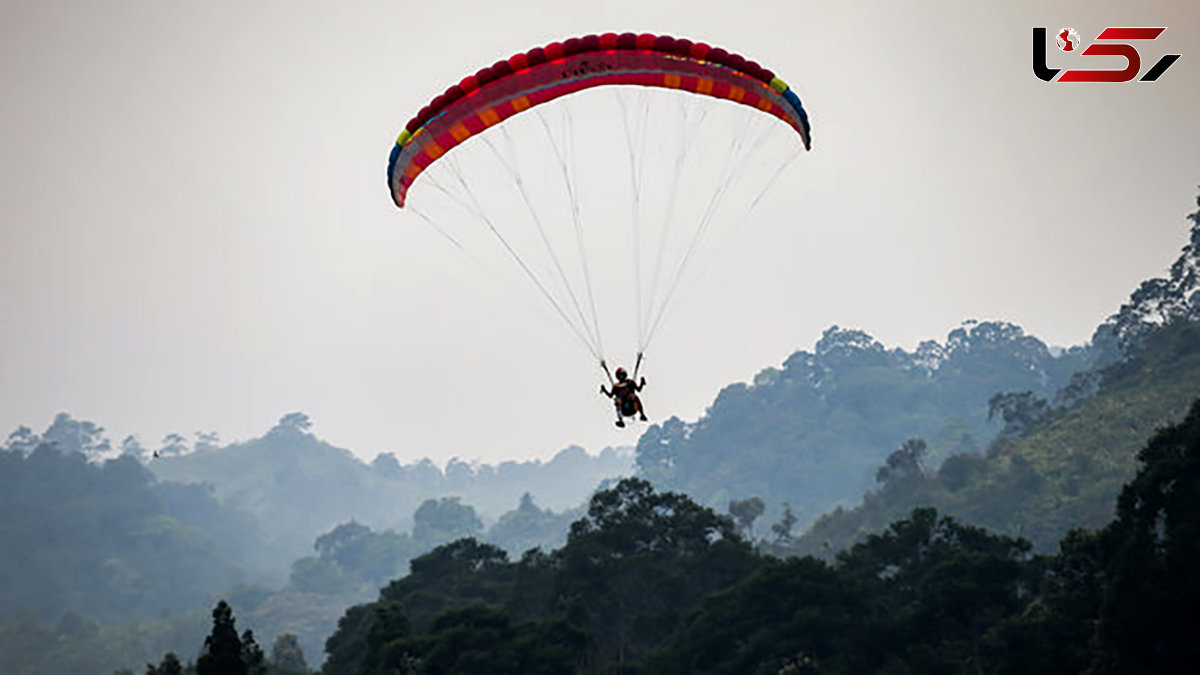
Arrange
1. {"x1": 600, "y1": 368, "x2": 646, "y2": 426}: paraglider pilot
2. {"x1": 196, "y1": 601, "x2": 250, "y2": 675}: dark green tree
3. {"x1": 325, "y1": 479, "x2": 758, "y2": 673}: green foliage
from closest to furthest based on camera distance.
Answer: {"x1": 600, "y1": 368, "x2": 646, "y2": 426}: paraglider pilot
{"x1": 196, "y1": 601, "x2": 250, "y2": 675}: dark green tree
{"x1": 325, "y1": 479, "x2": 758, "y2": 673}: green foliage

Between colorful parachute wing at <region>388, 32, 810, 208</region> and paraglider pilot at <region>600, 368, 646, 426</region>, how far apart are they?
749 centimetres

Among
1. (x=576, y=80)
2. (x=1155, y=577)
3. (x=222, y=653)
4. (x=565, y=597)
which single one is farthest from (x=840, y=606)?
(x=576, y=80)

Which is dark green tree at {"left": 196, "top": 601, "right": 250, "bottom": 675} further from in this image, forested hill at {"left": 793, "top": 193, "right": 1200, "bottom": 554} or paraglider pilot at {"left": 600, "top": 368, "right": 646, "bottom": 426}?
forested hill at {"left": 793, "top": 193, "right": 1200, "bottom": 554}

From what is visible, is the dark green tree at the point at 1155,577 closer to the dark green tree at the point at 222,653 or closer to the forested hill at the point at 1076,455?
the dark green tree at the point at 222,653

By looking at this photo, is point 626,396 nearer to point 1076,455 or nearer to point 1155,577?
point 1155,577

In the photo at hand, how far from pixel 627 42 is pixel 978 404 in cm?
18711

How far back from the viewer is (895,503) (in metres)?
116

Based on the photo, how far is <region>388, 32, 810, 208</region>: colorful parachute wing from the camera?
24.6m

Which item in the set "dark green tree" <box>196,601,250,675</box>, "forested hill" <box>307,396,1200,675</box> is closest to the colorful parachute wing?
"dark green tree" <box>196,601,250,675</box>

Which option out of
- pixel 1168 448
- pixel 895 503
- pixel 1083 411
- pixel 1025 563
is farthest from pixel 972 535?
pixel 895 503

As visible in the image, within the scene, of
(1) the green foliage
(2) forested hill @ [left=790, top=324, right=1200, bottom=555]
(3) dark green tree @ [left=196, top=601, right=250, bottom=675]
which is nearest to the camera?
(3) dark green tree @ [left=196, top=601, right=250, bottom=675]

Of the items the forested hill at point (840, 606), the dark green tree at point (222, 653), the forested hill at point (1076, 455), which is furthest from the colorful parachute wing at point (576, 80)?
the forested hill at point (1076, 455)

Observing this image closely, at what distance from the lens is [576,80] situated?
25.1m

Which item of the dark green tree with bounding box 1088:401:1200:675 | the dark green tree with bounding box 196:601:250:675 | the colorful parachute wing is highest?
the colorful parachute wing
